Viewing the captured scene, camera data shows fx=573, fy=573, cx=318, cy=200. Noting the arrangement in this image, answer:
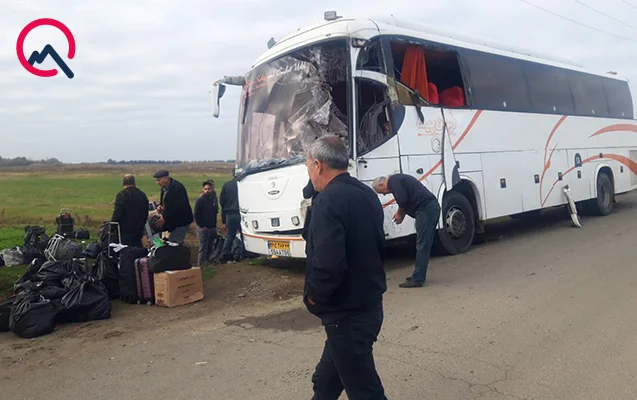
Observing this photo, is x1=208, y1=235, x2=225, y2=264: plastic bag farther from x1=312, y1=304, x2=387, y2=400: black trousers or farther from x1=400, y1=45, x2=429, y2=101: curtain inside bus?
x1=312, y1=304, x2=387, y2=400: black trousers

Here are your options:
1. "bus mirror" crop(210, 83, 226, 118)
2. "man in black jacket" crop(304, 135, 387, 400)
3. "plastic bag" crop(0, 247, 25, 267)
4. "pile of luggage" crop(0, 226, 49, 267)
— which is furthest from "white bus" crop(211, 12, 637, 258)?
"man in black jacket" crop(304, 135, 387, 400)

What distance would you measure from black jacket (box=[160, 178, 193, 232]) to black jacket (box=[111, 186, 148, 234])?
0.42m

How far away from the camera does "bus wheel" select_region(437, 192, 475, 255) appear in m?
10.2

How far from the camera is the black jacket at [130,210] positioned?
9125 mm

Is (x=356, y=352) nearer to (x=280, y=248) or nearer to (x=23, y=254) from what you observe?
(x=280, y=248)

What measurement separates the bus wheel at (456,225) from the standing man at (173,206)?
14.6 ft

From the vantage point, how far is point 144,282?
775 centimetres

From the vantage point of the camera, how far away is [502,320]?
6.13 metres

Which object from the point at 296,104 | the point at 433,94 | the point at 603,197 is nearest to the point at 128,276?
the point at 296,104

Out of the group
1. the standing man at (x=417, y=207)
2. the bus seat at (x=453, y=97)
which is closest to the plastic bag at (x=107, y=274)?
the standing man at (x=417, y=207)

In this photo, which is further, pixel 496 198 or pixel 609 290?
pixel 496 198

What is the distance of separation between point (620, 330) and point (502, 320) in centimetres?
112

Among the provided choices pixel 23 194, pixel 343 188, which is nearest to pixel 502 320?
pixel 343 188

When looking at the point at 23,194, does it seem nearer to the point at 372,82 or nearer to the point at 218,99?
the point at 218,99
